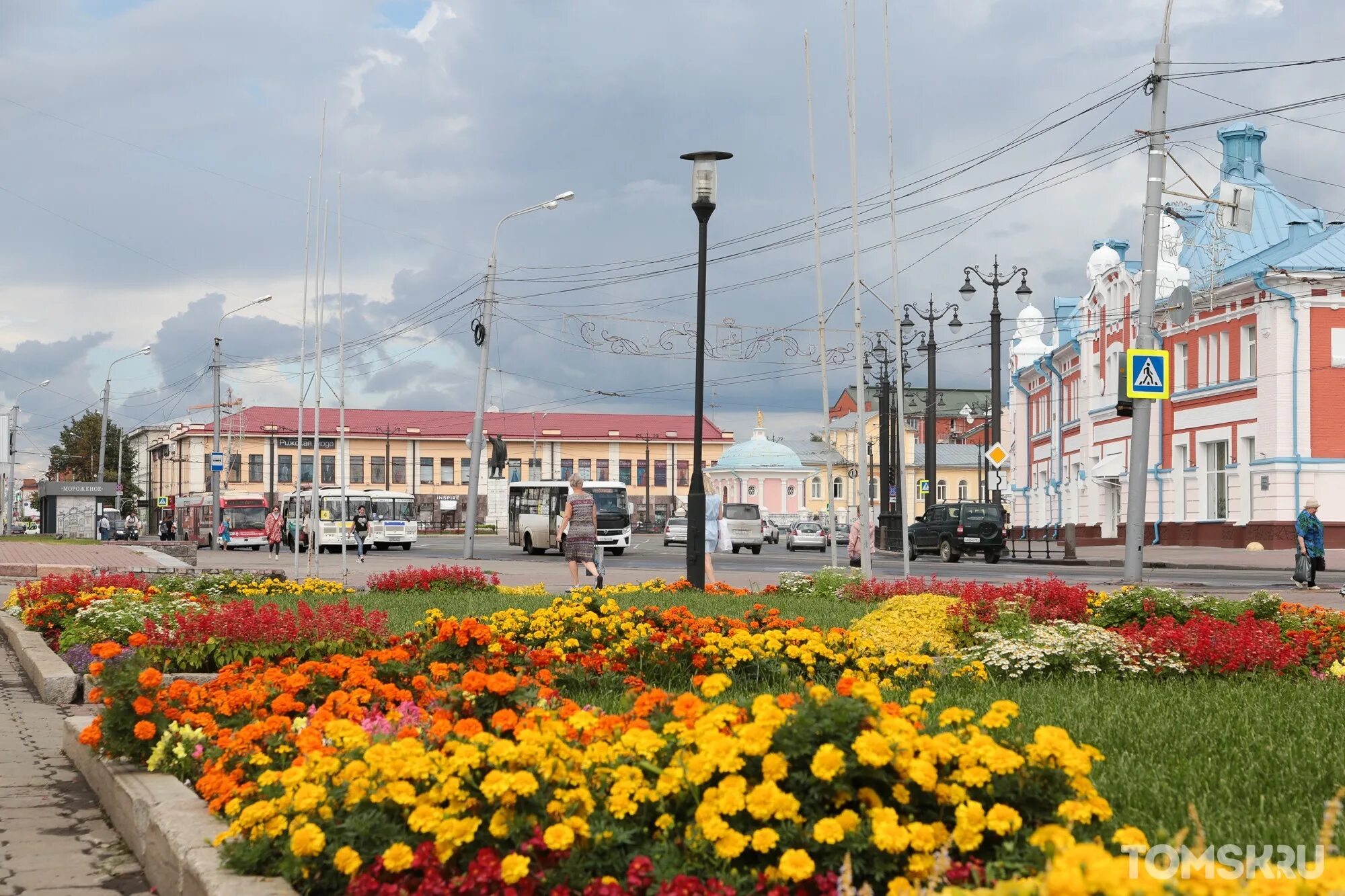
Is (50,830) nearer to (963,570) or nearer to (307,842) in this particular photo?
(307,842)

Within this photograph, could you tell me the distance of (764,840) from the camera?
3.60 m

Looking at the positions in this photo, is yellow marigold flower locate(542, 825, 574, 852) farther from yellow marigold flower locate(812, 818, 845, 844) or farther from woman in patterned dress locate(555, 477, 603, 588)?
woman in patterned dress locate(555, 477, 603, 588)

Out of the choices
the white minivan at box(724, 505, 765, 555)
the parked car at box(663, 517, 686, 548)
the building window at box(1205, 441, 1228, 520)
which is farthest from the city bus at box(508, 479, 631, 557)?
the building window at box(1205, 441, 1228, 520)

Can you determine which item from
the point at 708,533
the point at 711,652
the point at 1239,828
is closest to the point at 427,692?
the point at 711,652

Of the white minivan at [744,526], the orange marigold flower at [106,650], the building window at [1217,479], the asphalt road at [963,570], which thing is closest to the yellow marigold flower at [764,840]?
the orange marigold flower at [106,650]

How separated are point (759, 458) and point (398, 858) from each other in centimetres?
10604

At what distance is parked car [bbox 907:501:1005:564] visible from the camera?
136 ft

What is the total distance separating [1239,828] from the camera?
4645 mm

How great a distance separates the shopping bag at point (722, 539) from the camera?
21.5 m

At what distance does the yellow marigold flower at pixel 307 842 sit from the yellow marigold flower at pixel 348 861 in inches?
5.6

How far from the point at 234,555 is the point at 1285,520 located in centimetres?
3482

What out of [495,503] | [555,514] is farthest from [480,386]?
[495,503]

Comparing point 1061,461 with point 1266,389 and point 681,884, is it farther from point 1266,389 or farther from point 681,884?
point 681,884

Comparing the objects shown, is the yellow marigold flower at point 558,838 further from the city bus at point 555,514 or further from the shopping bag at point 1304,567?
the city bus at point 555,514
